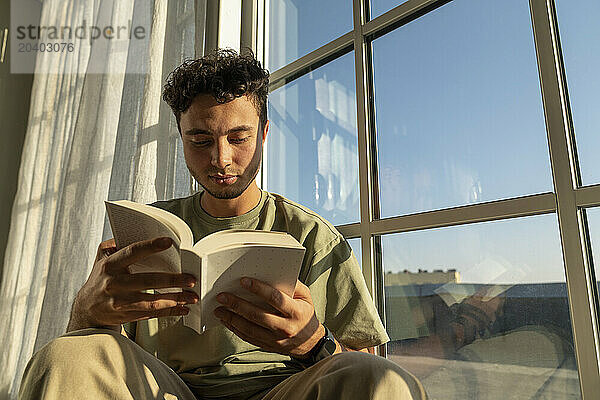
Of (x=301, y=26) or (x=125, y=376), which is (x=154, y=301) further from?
(x=301, y=26)

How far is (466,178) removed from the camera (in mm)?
1111

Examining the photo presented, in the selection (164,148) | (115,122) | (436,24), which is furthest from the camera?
(115,122)

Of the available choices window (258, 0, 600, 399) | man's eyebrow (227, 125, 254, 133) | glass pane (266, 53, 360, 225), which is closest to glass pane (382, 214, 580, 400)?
window (258, 0, 600, 399)

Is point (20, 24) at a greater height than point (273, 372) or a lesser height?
greater

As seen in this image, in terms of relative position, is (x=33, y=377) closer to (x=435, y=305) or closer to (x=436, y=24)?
(x=435, y=305)

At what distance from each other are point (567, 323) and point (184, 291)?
0.71m

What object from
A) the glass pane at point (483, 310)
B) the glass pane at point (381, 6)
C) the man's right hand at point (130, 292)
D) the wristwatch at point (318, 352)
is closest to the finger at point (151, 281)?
the man's right hand at point (130, 292)

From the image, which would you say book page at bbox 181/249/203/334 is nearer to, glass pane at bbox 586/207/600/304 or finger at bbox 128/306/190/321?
finger at bbox 128/306/190/321

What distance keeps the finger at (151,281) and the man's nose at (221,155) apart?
33 cm

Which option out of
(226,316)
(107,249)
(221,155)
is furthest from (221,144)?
(226,316)

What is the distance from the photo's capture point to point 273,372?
0.94 m

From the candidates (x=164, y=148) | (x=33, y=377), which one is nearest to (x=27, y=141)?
(x=164, y=148)

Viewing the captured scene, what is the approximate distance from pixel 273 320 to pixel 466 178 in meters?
0.62

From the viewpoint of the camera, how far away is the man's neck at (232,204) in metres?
1.10
